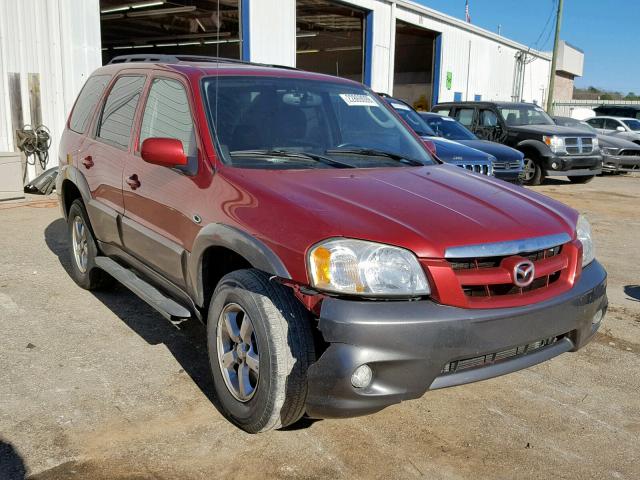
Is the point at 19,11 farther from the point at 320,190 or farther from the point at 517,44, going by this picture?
the point at 517,44

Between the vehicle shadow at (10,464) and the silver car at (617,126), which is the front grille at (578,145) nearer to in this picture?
the silver car at (617,126)

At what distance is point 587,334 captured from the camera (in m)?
3.14

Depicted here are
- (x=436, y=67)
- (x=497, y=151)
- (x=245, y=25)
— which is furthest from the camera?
(x=436, y=67)

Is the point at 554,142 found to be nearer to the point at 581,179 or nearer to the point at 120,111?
the point at 581,179

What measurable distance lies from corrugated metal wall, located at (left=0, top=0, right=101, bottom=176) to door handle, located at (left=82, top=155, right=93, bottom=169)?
659cm

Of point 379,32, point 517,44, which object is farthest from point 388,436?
point 517,44

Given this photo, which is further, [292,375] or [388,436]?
[388,436]

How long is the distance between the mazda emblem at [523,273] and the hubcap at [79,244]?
357cm

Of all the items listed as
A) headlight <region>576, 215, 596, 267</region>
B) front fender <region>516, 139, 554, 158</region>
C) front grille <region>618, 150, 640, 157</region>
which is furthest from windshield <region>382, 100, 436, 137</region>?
front grille <region>618, 150, 640, 157</region>

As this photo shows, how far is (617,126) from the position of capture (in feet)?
63.0

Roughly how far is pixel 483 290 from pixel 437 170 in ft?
4.09

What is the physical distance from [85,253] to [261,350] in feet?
9.82

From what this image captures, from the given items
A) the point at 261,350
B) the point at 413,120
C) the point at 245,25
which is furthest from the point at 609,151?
the point at 261,350

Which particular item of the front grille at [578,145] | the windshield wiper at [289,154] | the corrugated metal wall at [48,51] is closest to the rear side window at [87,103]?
the windshield wiper at [289,154]
